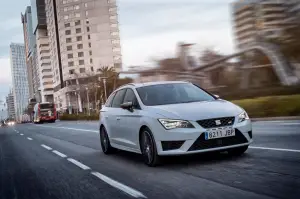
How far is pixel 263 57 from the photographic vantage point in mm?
44219

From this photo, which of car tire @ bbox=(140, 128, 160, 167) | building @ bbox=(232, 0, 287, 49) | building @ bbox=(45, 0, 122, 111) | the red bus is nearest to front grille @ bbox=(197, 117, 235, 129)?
car tire @ bbox=(140, 128, 160, 167)

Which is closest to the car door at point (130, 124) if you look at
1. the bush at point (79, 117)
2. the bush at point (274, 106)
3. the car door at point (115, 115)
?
the car door at point (115, 115)

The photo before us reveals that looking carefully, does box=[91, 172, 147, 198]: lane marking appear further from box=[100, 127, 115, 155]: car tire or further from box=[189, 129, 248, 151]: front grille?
box=[100, 127, 115, 155]: car tire

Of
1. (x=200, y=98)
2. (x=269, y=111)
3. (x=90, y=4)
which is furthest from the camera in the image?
(x=90, y=4)

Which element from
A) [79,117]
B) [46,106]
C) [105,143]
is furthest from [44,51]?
[105,143]

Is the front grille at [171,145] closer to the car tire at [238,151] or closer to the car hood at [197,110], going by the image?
the car hood at [197,110]

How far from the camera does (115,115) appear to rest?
29.4 feet

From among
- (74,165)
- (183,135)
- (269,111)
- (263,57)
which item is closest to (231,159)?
(183,135)

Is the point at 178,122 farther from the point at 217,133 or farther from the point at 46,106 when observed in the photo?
the point at 46,106

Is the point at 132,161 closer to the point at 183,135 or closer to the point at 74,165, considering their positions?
the point at 74,165

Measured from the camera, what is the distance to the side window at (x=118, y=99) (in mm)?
9124

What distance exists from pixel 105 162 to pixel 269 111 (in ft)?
42.7

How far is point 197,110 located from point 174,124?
1.46 ft

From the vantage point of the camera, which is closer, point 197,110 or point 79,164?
point 197,110
